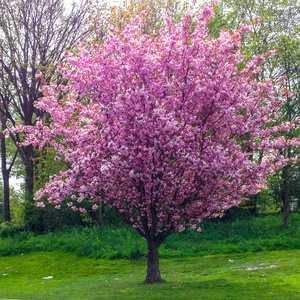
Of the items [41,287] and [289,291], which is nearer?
[289,291]

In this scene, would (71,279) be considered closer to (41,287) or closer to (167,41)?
(41,287)

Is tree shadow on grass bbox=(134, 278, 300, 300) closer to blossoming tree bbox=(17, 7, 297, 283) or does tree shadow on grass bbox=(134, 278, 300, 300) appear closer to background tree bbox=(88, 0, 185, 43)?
blossoming tree bbox=(17, 7, 297, 283)

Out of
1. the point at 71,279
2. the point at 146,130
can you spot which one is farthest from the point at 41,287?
the point at 146,130

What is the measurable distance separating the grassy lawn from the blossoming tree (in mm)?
2350

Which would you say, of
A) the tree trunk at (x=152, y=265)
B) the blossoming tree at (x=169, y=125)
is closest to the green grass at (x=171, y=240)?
the tree trunk at (x=152, y=265)

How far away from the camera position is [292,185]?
84.2 feet

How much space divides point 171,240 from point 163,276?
7.20 meters

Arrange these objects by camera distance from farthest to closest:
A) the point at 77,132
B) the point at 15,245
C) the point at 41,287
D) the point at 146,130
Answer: the point at 15,245, the point at 41,287, the point at 77,132, the point at 146,130

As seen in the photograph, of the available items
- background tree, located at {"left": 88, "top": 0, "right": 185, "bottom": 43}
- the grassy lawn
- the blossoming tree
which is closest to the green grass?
the grassy lawn

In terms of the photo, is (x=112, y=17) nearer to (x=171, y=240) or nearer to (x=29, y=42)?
(x=29, y=42)

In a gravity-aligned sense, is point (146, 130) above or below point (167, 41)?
below

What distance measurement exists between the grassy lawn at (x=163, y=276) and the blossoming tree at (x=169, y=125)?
2350 millimetres

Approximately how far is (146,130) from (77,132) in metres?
2.81

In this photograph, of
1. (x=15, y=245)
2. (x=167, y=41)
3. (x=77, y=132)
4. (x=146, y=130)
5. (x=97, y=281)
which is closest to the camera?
(x=146, y=130)
